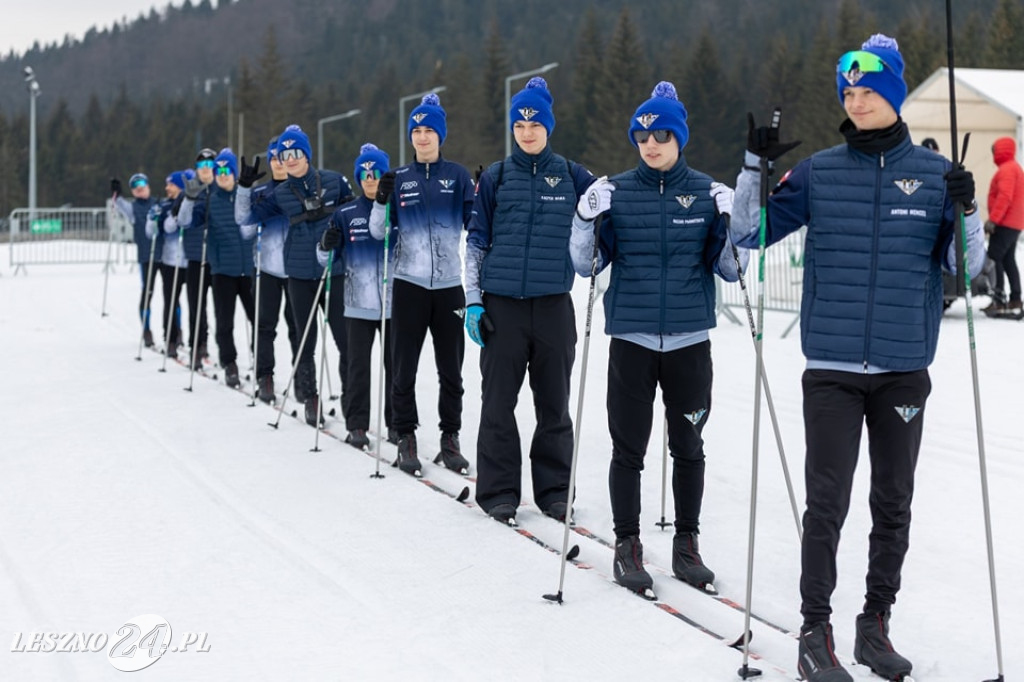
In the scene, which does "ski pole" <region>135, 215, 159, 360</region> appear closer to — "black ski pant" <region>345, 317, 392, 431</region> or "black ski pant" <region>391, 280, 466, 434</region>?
"black ski pant" <region>345, 317, 392, 431</region>

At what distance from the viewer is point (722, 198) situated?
526 cm

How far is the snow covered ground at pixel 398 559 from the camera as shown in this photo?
4582mm

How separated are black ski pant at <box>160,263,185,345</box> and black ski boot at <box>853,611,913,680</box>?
1020 cm

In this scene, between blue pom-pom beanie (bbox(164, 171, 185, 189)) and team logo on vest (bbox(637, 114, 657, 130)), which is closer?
team logo on vest (bbox(637, 114, 657, 130))

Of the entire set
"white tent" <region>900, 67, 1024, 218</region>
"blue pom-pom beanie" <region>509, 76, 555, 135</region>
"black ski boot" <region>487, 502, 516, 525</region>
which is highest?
"white tent" <region>900, 67, 1024, 218</region>

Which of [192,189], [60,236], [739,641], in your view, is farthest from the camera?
[60,236]

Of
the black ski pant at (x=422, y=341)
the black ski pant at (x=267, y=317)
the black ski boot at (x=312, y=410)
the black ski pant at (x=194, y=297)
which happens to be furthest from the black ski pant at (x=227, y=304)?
the black ski pant at (x=422, y=341)

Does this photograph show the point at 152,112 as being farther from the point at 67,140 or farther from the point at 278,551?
the point at 278,551

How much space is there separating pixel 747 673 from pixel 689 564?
115 centimetres

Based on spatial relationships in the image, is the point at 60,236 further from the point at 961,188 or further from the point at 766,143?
the point at 961,188

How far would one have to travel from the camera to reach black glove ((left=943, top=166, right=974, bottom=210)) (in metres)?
4.13

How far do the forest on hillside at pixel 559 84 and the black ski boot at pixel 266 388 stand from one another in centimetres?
3561

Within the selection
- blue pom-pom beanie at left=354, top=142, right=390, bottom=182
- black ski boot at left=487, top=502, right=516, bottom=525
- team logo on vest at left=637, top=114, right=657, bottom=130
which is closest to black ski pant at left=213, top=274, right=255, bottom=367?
blue pom-pom beanie at left=354, top=142, right=390, bottom=182

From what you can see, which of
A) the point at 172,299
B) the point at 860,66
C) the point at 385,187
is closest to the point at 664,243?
the point at 860,66
